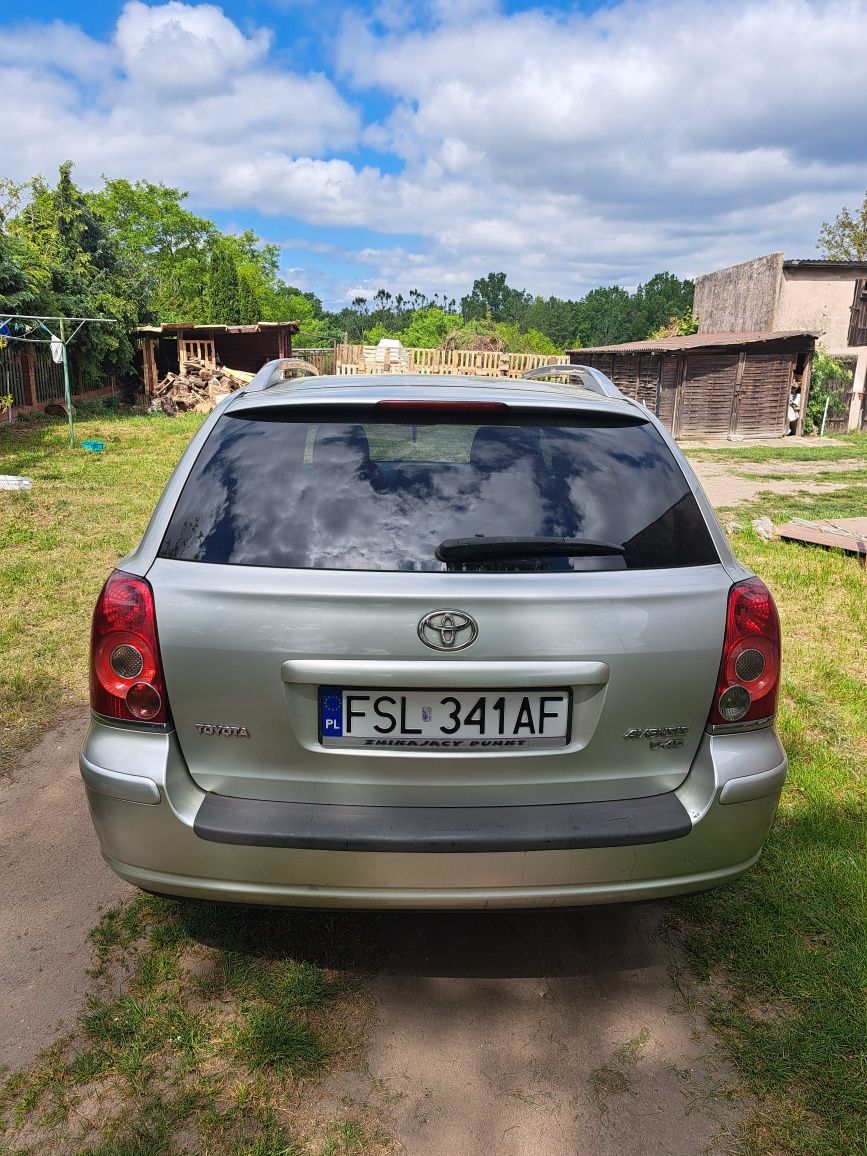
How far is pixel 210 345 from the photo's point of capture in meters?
27.9

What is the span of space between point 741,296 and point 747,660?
109 feet

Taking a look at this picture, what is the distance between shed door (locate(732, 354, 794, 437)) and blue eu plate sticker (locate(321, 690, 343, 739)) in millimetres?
25204

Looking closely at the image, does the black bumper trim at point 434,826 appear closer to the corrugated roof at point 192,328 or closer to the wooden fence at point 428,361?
the corrugated roof at point 192,328

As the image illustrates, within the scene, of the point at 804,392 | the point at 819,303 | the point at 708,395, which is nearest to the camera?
the point at 708,395

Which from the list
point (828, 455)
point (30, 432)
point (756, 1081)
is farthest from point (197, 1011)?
point (828, 455)

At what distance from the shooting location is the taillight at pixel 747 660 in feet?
6.70

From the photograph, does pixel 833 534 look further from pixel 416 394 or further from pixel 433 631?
pixel 433 631

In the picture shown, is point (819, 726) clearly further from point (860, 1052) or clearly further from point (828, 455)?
point (828, 455)

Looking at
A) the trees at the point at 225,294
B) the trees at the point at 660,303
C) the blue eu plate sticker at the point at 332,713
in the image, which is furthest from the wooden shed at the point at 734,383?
the trees at the point at 660,303

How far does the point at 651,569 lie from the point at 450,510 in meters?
0.54

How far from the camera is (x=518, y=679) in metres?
1.90

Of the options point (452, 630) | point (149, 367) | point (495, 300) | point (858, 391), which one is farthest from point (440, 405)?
point (495, 300)

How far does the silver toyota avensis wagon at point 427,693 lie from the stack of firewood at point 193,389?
24548 millimetres

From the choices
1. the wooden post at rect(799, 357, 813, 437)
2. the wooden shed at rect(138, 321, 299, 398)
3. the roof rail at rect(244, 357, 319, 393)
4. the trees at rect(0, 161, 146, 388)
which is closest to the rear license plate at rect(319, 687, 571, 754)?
the roof rail at rect(244, 357, 319, 393)
